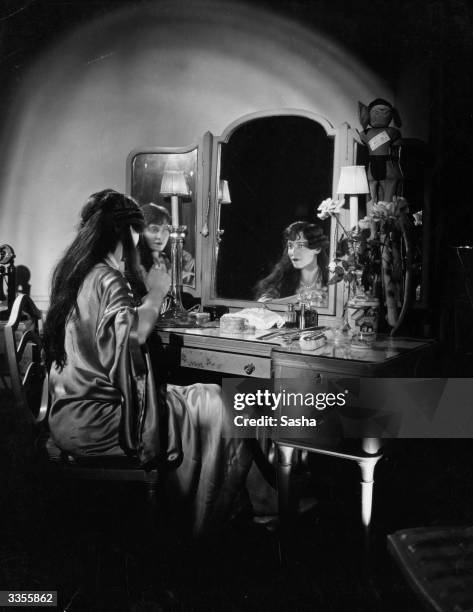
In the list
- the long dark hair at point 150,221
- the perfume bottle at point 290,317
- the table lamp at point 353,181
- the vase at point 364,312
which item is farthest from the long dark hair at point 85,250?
the vase at point 364,312

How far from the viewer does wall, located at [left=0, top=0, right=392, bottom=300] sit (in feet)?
7.61

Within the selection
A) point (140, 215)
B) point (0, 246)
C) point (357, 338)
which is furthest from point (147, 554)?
point (0, 246)

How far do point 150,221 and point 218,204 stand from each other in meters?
0.35

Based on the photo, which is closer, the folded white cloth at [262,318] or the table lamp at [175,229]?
the folded white cloth at [262,318]

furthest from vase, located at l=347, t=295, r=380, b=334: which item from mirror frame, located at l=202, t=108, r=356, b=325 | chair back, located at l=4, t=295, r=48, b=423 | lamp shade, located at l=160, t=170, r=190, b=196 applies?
chair back, located at l=4, t=295, r=48, b=423

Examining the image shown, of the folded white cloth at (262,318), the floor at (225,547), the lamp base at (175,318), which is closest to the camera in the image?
the floor at (225,547)

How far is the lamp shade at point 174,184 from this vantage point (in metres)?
2.51

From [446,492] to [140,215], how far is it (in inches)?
64.6

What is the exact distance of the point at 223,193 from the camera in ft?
8.09

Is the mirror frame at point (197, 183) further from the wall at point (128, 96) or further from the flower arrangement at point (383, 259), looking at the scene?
the flower arrangement at point (383, 259)

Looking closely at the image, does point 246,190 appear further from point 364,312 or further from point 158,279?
point 364,312

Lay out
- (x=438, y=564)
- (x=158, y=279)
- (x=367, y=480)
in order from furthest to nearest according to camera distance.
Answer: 1. (x=158, y=279)
2. (x=367, y=480)
3. (x=438, y=564)

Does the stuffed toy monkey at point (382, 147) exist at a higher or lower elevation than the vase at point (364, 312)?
higher

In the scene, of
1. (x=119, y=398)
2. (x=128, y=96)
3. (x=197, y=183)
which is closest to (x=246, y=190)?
(x=197, y=183)
